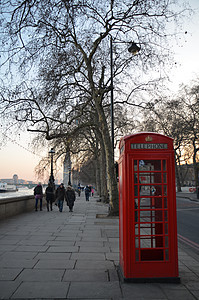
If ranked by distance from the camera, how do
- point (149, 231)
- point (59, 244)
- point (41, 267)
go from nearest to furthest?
point (149, 231), point (41, 267), point (59, 244)

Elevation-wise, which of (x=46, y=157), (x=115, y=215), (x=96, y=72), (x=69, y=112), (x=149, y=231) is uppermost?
(x=96, y=72)

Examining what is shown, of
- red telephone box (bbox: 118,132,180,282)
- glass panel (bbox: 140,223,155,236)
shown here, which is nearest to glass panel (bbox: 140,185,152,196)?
red telephone box (bbox: 118,132,180,282)

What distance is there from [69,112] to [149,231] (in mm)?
13628

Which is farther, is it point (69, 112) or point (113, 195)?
point (69, 112)

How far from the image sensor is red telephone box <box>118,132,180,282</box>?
3.71 m

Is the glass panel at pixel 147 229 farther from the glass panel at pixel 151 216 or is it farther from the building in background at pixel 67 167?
the building in background at pixel 67 167

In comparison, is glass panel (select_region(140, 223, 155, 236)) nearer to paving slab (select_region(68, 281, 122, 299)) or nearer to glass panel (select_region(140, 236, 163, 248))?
glass panel (select_region(140, 236, 163, 248))

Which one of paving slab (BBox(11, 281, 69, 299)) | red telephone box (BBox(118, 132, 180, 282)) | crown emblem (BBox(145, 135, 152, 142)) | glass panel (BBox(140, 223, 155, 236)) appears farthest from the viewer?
crown emblem (BBox(145, 135, 152, 142))

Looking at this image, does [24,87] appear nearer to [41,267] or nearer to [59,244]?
[59,244]

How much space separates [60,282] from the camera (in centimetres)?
366

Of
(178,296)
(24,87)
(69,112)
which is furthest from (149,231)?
(69,112)

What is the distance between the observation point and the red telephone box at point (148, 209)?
3715mm

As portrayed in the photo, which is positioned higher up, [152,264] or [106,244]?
[152,264]

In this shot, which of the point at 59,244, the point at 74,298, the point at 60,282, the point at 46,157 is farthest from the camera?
the point at 46,157
